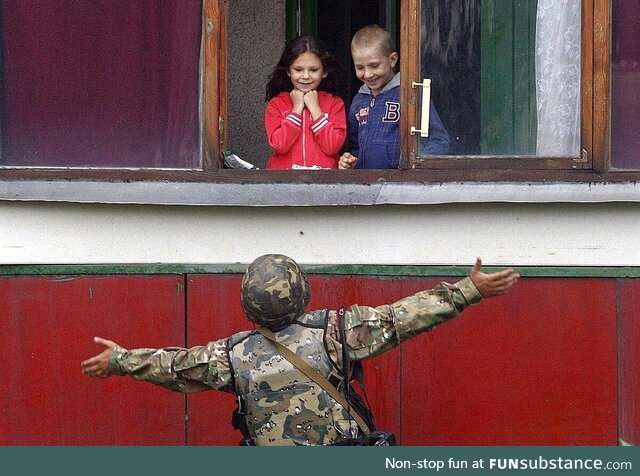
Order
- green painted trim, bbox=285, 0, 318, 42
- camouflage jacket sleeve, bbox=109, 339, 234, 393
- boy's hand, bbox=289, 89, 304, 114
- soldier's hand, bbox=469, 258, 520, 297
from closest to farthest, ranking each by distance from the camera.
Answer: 1. soldier's hand, bbox=469, 258, 520, 297
2. camouflage jacket sleeve, bbox=109, 339, 234, 393
3. boy's hand, bbox=289, 89, 304, 114
4. green painted trim, bbox=285, 0, 318, 42

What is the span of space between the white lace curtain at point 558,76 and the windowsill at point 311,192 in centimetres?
19

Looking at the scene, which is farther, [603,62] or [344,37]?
[344,37]

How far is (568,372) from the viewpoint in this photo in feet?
18.5

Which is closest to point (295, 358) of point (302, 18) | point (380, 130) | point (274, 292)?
point (274, 292)

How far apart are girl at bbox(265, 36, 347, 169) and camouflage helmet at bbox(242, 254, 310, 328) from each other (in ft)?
4.39

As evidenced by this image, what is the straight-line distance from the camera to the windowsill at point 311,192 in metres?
5.55

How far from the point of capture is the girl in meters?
5.92

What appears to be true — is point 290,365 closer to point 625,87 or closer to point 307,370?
point 307,370

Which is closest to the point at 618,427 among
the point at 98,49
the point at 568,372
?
the point at 568,372

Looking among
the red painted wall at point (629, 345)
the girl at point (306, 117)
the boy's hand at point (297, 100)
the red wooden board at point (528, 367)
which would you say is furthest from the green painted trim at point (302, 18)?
the red painted wall at point (629, 345)

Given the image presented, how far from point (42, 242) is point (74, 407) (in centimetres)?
68

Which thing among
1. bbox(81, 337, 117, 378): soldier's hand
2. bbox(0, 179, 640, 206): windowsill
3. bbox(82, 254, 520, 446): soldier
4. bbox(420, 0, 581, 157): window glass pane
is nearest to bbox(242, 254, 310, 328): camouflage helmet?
bbox(82, 254, 520, 446): soldier

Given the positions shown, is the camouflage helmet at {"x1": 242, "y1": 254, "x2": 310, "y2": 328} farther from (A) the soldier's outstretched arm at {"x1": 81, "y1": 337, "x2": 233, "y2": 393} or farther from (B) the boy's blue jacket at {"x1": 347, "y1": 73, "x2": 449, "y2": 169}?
(B) the boy's blue jacket at {"x1": 347, "y1": 73, "x2": 449, "y2": 169}

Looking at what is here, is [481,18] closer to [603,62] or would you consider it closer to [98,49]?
[603,62]
